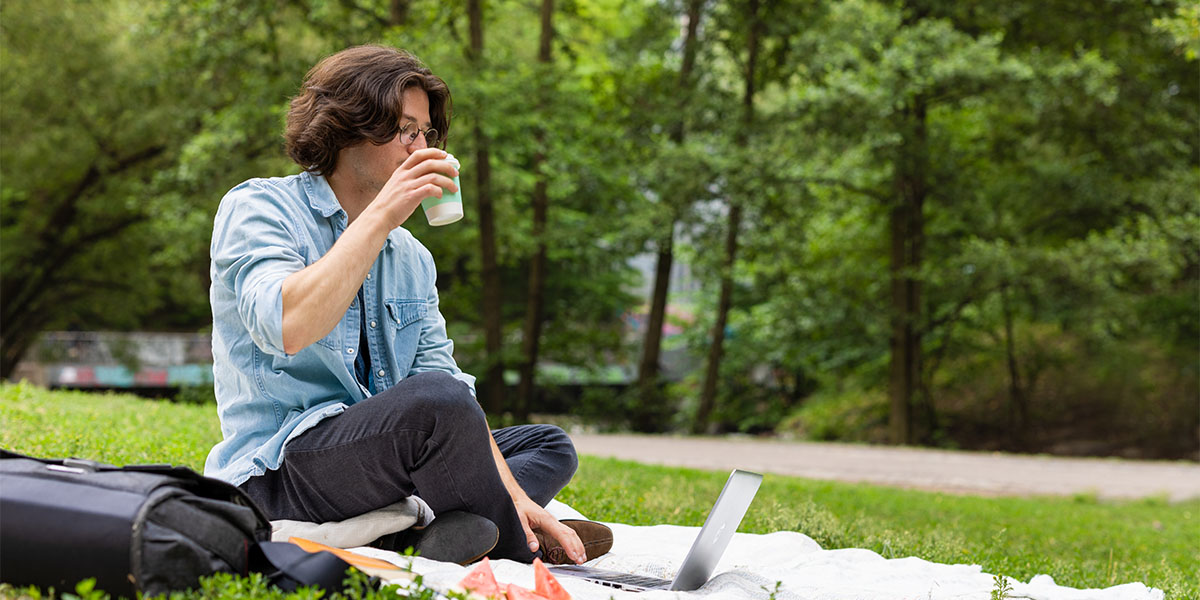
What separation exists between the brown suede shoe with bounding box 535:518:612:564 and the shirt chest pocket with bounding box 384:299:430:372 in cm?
73

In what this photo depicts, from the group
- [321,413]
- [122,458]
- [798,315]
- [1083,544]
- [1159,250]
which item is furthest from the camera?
[798,315]

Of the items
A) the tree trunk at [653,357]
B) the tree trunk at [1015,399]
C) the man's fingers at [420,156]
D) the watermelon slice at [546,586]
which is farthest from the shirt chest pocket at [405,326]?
the tree trunk at [1015,399]

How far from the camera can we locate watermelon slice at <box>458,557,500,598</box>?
2314mm

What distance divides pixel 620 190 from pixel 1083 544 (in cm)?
1015

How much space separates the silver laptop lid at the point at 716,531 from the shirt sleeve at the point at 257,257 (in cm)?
125

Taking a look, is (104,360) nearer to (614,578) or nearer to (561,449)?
(561,449)

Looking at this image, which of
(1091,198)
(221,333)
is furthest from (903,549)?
(1091,198)

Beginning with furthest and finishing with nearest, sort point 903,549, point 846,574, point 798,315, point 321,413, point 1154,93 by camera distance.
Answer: point 798,315
point 1154,93
point 903,549
point 846,574
point 321,413

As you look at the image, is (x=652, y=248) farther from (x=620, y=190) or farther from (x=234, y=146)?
(x=234, y=146)

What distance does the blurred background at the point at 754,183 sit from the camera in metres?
13.5

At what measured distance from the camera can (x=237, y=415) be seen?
2750mm

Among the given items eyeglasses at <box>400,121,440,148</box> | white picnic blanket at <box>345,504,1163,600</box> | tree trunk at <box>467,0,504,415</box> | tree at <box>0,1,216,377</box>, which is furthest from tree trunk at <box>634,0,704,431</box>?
eyeglasses at <box>400,121,440,148</box>

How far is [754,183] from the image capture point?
13.7 m

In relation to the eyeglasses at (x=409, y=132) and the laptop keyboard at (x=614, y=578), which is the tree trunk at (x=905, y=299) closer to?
the laptop keyboard at (x=614, y=578)
